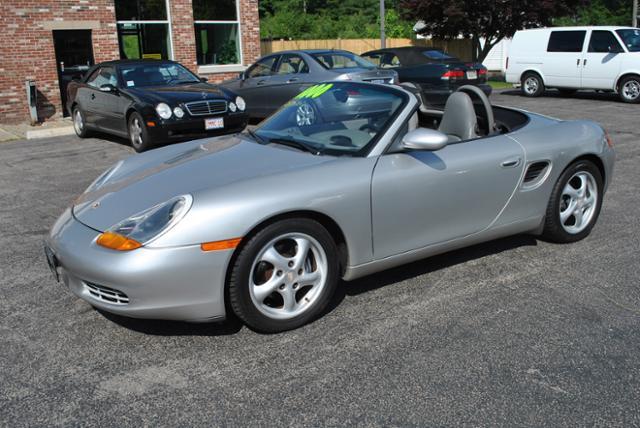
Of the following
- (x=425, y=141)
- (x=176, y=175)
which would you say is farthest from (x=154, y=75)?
(x=425, y=141)

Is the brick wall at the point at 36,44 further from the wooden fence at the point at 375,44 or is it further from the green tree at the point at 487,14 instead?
the green tree at the point at 487,14

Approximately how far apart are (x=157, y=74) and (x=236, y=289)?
837 cm

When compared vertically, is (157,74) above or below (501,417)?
above

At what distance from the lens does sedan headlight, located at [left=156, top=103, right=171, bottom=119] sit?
9.54 meters

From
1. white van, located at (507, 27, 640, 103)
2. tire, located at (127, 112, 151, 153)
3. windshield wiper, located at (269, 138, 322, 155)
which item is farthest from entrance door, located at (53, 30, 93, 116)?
windshield wiper, located at (269, 138, 322, 155)

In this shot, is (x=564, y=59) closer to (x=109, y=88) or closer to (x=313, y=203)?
(x=109, y=88)

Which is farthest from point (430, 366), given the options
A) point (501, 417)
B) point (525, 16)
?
point (525, 16)

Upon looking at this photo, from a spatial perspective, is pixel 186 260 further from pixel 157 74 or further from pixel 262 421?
pixel 157 74

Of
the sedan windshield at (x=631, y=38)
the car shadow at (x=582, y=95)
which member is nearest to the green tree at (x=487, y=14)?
the car shadow at (x=582, y=95)

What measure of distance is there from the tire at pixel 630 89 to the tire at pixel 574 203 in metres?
12.3

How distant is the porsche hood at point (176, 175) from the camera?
3.58 meters

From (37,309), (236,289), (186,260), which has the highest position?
(186,260)

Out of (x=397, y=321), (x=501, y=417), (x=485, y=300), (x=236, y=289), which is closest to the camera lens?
(x=501, y=417)

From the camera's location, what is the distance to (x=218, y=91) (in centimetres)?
1044
